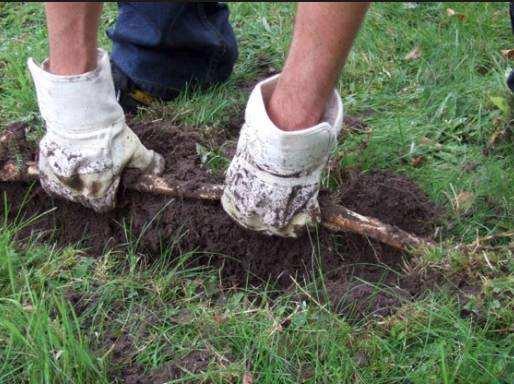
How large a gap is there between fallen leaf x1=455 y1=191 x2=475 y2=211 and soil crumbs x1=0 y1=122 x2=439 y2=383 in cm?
6

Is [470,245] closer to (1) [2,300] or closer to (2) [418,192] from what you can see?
(2) [418,192]

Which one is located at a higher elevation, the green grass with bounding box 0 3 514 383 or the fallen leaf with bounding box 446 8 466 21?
the fallen leaf with bounding box 446 8 466 21

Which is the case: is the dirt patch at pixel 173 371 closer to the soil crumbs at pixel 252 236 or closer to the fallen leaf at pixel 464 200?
the soil crumbs at pixel 252 236

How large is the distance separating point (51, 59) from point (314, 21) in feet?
2.43

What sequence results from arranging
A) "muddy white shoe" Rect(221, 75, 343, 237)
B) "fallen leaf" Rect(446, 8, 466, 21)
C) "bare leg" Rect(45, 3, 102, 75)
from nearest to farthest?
"muddy white shoe" Rect(221, 75, 343, 237) < "bare leg" Rect(45, 3, 102, 75) < "fallen leaf" Rect(446, 8, 466, 21)

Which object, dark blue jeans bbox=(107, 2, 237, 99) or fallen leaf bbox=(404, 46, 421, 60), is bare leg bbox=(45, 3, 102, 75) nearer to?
dark blue jeans bbox=(107, 2, 237, 99)

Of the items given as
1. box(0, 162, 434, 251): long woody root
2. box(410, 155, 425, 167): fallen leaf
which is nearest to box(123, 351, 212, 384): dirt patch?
box(0, 162, 434, 251): long woody root

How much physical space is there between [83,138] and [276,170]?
20.6 inches

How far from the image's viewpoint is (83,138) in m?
1.86

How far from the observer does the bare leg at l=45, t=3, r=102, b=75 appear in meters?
1.77

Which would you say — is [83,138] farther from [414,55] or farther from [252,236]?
[414,55]

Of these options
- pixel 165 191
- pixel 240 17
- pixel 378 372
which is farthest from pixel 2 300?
pixel 240 17

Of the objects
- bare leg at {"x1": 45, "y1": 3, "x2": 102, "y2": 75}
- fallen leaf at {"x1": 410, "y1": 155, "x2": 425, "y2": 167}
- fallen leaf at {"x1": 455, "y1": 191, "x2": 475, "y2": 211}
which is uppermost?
bare leg at {"x1": 45, "y1": 3, "x2": 102, "y2": 75}

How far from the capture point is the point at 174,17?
96.2 inches
